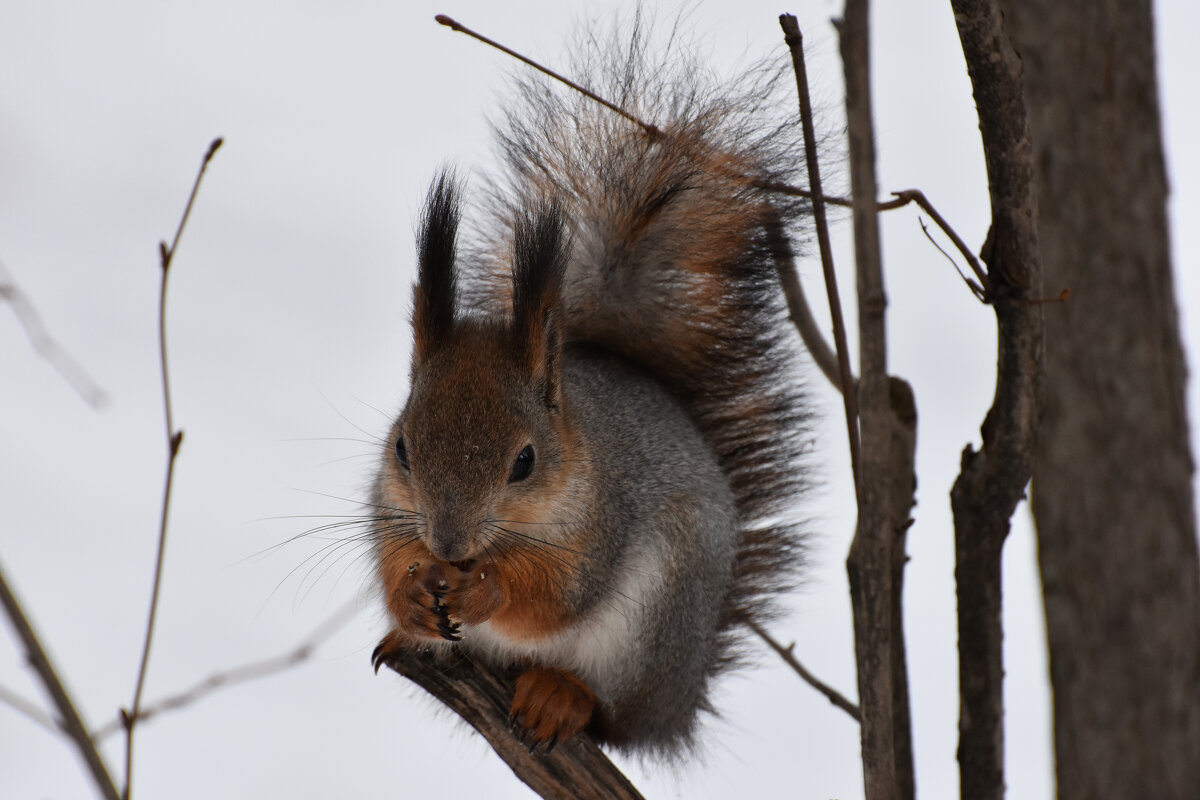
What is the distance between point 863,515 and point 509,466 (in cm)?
82

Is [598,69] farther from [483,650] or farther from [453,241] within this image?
[483,650]

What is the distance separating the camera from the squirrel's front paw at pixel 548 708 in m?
1.59

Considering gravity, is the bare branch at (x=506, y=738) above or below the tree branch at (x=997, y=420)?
below

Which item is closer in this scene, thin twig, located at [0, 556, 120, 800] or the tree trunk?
thin twig, located at [0, 556, 120, 800]

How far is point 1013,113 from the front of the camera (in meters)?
0.96

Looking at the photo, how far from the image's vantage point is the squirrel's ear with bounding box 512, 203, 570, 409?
163cm

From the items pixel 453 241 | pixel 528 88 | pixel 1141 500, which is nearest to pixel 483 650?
pixel 453 241

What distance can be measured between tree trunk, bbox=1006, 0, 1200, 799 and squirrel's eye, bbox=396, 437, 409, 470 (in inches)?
37.2

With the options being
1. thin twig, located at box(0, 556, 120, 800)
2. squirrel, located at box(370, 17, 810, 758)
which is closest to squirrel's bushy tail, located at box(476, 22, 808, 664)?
squirrel, located at box(370, 17, 810, 758)

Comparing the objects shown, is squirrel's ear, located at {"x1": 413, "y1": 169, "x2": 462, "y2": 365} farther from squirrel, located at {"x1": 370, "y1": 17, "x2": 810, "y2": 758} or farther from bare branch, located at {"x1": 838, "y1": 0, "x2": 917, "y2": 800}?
bare branch, located at {"x1": 838, "y1": 0, "x2": 917, "y2": 800}

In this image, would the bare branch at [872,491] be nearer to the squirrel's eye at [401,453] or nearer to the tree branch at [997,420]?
the tree branch at [997,420]

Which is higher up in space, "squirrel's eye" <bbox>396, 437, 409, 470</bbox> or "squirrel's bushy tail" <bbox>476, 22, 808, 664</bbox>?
"squirrel's bushy tail" <bbox>476, 22, 808, 664</bbox>

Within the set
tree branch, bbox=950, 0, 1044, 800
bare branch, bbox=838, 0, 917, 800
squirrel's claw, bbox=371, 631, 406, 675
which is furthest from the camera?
squirrel's claw, bbox=371, 631, 406, 675

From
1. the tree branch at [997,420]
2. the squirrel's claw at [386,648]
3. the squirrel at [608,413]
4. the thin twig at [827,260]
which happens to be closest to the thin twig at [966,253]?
the tree branch at [997,420]
